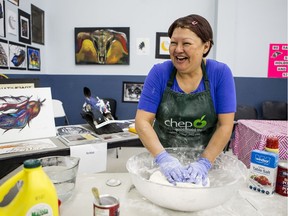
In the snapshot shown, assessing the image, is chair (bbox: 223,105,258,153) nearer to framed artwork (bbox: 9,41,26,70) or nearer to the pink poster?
the pink poster

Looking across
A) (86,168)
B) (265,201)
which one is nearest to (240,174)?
(265,201)

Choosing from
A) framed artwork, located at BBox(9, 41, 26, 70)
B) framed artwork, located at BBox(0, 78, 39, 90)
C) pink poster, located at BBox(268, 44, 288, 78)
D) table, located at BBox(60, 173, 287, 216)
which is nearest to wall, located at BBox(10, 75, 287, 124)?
pink poster, located at BBox(268, 44, 288, 78)

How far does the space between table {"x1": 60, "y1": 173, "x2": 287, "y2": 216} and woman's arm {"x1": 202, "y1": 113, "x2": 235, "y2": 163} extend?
21cm

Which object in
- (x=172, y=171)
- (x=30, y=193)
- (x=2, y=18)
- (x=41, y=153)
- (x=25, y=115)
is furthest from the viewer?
(x=2, y=18)

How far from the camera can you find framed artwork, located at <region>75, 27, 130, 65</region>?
4.33 m

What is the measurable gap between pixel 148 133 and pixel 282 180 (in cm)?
67

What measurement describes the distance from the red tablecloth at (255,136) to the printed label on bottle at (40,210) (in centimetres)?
206

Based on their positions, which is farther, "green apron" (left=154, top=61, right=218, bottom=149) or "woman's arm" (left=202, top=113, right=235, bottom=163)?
"green apron" (left=154, top=61, right=218, bottom=149)

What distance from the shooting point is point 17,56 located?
3344mm

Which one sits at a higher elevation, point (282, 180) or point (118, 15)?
point (118, 15)

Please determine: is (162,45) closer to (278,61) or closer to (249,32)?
(249,32)

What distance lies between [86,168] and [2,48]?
219 centimetres

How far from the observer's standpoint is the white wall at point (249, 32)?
4207mm

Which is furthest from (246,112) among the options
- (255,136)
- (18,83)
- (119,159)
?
(18,83)
